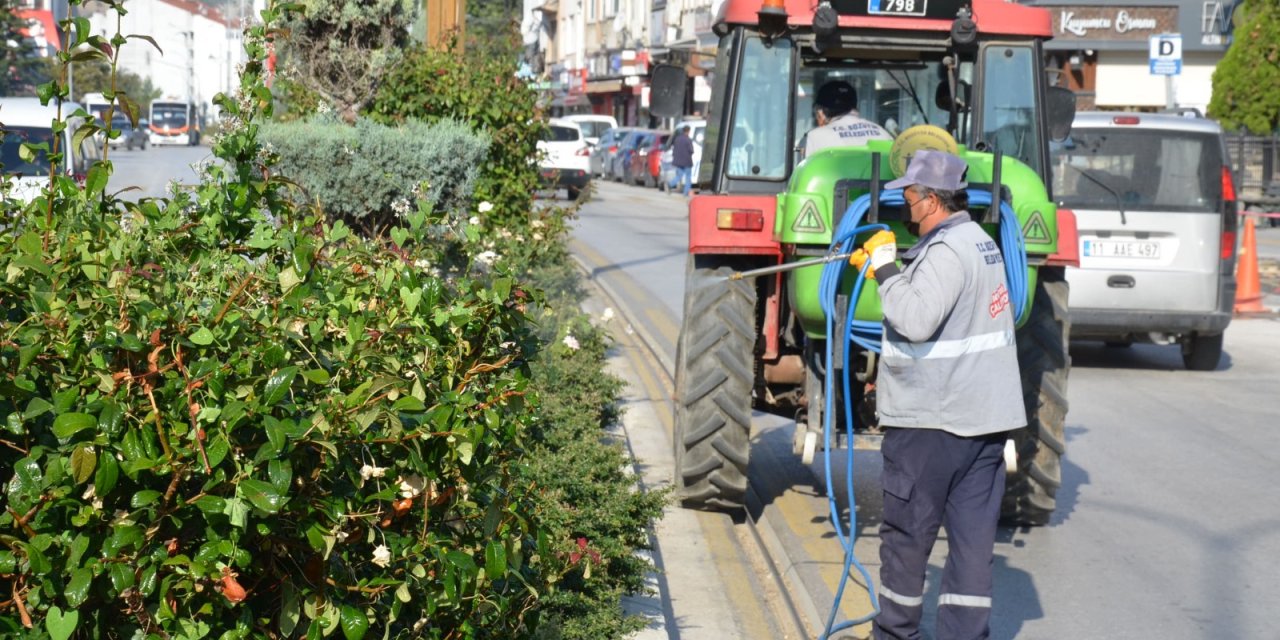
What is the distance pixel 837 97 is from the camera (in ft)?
25.2

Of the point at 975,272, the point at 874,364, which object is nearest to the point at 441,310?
the point at 975,272

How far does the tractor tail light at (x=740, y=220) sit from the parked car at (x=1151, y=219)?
5500 millimetres

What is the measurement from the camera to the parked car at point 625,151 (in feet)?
144

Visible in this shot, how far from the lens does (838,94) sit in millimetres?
7680

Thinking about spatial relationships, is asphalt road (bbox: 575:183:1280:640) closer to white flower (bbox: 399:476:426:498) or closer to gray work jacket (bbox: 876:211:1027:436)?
gray work jacket (bbox: 876:211:1027:436)

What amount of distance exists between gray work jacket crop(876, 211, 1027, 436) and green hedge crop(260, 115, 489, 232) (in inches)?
223

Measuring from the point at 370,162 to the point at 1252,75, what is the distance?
2497 cm

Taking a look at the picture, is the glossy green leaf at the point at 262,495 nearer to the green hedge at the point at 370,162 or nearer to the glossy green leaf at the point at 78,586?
the glossy green leaf at the point at 78,586

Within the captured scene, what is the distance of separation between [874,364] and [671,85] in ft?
7.16

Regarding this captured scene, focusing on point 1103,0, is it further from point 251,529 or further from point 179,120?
point 179,120

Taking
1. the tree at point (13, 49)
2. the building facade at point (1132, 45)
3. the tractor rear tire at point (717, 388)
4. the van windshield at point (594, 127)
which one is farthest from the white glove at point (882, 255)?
the van windshield at point (594, 127)

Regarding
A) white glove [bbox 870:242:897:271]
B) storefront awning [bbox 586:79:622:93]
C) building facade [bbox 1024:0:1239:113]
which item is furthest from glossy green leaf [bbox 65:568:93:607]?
storefront awning [bbox 586:79:622:93]

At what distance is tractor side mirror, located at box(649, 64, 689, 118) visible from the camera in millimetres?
Answer: 8219

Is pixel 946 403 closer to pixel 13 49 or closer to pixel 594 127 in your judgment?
pixel 13 49
